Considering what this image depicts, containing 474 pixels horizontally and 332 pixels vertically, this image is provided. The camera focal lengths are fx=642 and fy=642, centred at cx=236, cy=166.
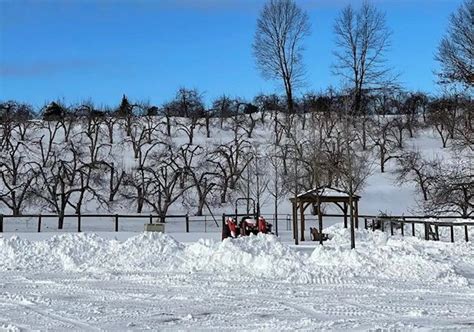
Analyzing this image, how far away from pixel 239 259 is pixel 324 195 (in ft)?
42.4

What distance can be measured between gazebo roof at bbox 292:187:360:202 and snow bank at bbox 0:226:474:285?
801cm

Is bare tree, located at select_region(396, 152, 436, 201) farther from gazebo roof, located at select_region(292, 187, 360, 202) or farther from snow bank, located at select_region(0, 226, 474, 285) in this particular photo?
snow bank, located at select_region(0, 226, 474, 285)

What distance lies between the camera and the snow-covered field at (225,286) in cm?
989

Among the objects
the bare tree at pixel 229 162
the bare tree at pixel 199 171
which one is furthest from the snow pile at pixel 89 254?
the bare tree at pixel 229 162

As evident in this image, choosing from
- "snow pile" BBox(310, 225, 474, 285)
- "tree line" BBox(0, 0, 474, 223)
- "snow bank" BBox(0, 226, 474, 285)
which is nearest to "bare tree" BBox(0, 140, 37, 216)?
"tree line" BBox(0, 0, 474, 223)

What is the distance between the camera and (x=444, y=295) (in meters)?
12.7

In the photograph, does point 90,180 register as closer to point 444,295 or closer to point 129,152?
point 129,152

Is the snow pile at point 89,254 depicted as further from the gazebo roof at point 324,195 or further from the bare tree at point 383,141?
the bare tree at point 383,141

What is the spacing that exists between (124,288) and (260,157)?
42920 millimetres

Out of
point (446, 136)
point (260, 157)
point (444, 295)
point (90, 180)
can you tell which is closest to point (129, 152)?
point (90, 180)

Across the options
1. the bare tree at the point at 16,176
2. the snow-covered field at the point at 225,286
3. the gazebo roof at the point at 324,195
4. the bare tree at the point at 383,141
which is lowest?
the snow-covered field at the point at 225,286

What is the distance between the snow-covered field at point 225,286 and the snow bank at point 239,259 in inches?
1.3

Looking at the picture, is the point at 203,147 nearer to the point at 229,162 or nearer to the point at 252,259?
the point at 229,162

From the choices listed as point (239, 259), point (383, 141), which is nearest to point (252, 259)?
point (239, 259)
